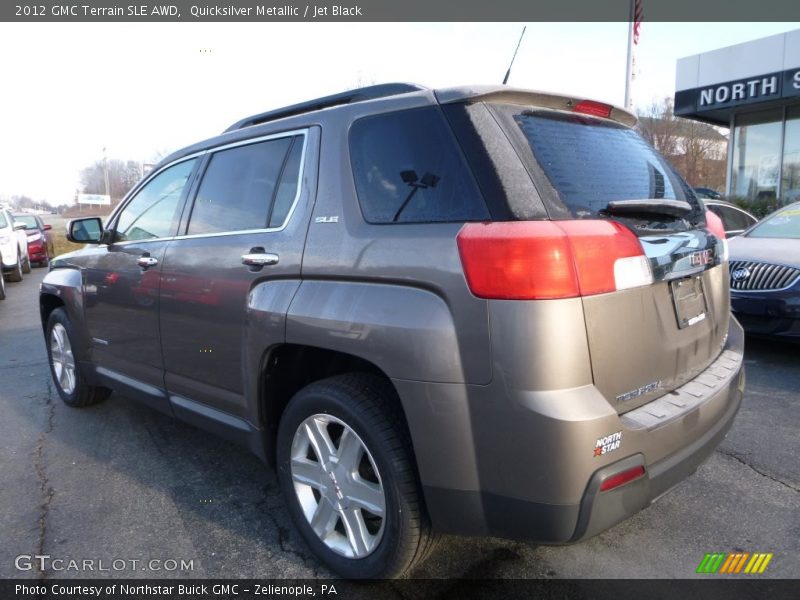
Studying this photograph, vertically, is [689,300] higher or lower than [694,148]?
lower

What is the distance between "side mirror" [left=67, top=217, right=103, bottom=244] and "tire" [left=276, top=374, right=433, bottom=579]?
2.48 metres

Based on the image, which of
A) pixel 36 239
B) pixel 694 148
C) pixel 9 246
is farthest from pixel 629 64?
pixel 694 148

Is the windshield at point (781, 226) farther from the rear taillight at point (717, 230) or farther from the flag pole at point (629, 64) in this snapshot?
the flag pole at point (629, 64)

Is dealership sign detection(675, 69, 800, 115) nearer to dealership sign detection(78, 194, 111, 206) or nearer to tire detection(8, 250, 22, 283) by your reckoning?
tire detection(8, 250, 22, 283)

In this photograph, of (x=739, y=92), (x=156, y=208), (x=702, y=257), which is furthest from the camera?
(x=739, y=92)

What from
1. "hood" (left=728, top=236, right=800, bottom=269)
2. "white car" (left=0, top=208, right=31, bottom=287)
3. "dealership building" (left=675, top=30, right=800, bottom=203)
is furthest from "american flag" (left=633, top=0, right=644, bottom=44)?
"white car" (left=0, top=208, right=31, bottom=287)

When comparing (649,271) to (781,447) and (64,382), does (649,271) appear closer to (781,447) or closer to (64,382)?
(781,447)

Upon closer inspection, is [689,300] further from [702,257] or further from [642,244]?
[642,244]

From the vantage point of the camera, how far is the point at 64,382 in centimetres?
493

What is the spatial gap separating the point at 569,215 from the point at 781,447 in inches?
104

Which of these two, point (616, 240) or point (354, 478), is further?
point (354, 478)

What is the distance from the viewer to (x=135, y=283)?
375 centimetres

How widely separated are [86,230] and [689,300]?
390cm

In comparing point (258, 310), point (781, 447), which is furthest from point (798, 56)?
point (258, 310)
